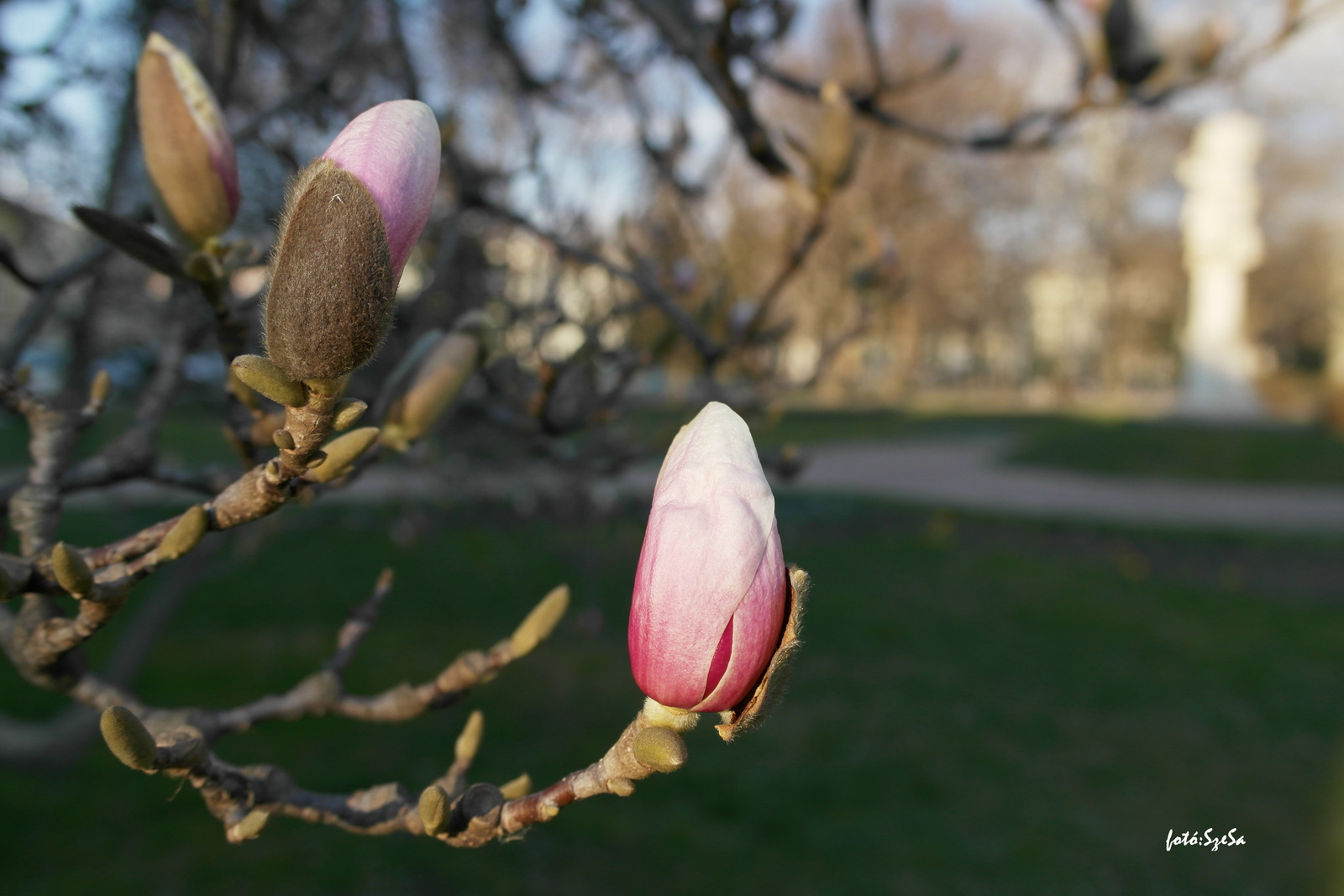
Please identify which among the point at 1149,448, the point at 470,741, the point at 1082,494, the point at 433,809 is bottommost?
the point at 1149,448

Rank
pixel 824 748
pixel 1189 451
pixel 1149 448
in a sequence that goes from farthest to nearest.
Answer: pixel 1149 448 < pixel 1189 451 < pixel 824 748

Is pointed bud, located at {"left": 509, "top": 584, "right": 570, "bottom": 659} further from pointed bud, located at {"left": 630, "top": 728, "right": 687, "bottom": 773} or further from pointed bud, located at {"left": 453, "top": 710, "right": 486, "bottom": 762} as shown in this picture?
pointed bud, located at {"left": 630, "top": 728, "right": 687, "bottom": 773}

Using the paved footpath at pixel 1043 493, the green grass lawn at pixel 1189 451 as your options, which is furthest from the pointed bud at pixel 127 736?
the green grass lawn at pixel 1189 451

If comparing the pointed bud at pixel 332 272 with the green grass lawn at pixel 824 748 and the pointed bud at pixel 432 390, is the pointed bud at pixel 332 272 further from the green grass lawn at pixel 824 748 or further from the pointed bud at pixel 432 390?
the green grass lawn at pixel 824 748

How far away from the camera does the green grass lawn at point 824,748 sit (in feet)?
11.5

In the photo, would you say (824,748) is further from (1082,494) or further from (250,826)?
(1082,494)

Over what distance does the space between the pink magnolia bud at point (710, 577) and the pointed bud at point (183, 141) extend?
520 mm

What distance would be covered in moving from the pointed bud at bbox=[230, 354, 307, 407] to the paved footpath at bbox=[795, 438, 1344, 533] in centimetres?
1074

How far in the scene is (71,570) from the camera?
2.41 ft

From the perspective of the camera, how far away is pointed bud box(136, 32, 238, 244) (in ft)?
2.85

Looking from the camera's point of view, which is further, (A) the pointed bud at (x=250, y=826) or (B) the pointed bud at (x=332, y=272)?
(A) the pointed bud at (x=250, y=826)

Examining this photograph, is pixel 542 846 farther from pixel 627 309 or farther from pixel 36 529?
pixel 36 529

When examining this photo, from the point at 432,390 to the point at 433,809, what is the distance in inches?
18.4

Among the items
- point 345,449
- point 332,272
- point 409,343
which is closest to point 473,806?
point 345,449
